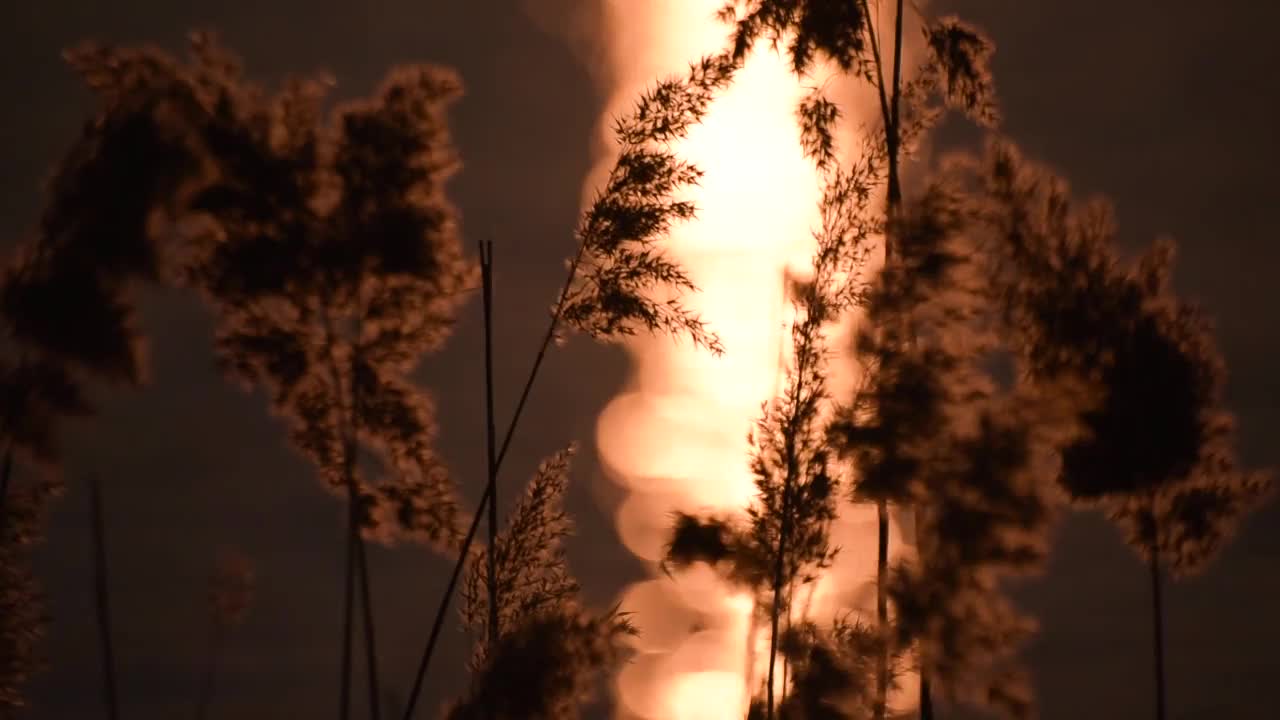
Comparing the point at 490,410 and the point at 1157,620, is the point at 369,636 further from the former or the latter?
the point at 1157,620

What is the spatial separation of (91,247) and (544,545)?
2238 mm

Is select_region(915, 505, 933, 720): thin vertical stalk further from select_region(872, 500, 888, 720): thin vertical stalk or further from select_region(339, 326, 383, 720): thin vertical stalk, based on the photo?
select_region(339, 326, 383, 720): thin vertical stalk

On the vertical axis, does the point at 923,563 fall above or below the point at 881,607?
above

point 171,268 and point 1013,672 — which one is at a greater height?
point 171,268

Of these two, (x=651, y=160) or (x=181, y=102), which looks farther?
(x=651, y=160)

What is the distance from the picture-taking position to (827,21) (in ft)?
21.5

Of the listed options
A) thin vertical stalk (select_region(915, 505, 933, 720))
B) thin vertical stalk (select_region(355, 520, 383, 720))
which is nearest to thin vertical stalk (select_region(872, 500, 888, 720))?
thin vertical stalk (select_region(915, 505, 933, 720))

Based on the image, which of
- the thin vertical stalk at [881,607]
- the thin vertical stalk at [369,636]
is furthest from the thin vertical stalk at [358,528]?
the thin vertical stalk at [881,607]

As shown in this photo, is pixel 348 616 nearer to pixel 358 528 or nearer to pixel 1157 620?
pixel 358 528

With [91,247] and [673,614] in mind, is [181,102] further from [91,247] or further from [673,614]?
[673,614]

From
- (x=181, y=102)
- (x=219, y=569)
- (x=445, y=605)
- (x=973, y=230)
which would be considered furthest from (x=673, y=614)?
(x=219, y=569)

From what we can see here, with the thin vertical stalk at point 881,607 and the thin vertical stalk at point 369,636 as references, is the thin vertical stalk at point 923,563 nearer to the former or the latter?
the thin vertical stalk at point 881,607

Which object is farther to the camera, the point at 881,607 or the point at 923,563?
the point at 881,607

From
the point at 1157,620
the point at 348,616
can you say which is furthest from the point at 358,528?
the point at 1157,620
